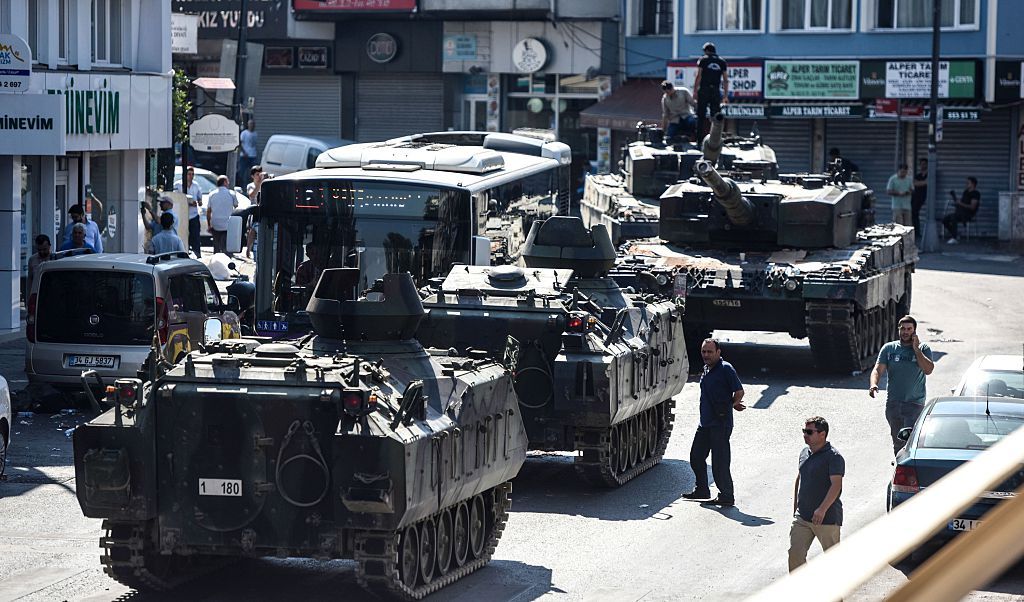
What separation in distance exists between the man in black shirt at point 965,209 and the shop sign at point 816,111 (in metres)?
3.31

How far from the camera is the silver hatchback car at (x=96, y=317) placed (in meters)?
16.4

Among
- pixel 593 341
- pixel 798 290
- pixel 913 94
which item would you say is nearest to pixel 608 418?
pixel 593 341

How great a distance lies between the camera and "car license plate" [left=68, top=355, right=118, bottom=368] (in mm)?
16406

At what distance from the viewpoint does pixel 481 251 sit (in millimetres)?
17781

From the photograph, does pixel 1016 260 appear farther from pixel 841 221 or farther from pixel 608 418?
pixel 608 418

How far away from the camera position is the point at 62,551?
10797 millimetres

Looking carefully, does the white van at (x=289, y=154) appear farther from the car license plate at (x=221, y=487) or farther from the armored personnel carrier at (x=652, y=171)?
the car license plate at (x=221, y=487)

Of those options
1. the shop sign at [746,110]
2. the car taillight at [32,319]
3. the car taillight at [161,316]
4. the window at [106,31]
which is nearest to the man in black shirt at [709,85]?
the window at [106,31]

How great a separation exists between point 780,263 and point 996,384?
7914mm

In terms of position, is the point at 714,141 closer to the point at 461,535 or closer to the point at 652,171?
the point at 652,171

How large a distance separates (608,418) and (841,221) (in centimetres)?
1016

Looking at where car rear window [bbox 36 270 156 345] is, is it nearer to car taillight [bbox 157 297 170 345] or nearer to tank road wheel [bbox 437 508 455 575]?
car taillight [bbox 157 297 170 345]

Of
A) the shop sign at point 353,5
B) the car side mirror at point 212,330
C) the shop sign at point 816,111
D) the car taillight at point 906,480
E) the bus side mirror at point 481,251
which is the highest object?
the shop sign at point 353,5

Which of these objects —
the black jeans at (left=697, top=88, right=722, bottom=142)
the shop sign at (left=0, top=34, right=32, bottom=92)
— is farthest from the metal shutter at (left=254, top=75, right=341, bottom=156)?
the shop sign at (left=0, top=34, right=32, bottom=92)
